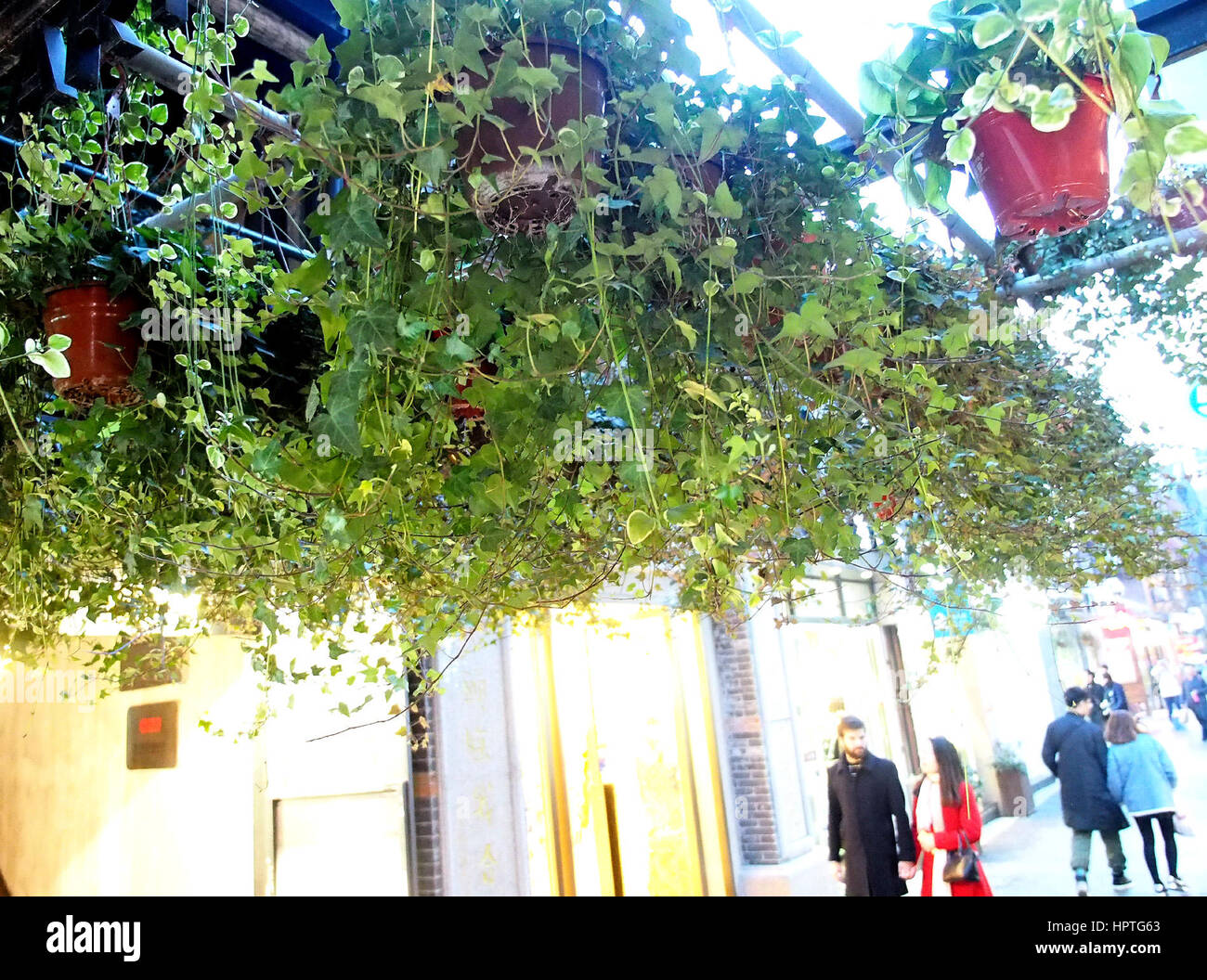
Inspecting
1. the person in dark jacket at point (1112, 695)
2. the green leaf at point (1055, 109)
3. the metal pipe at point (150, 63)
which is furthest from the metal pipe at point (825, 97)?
the person in dark jacket at point (1112, 695)

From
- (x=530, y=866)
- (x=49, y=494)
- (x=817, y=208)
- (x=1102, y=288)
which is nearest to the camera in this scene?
(x=817, y=208)

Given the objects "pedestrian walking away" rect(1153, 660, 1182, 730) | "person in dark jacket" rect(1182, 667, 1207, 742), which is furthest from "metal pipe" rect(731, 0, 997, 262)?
"person in dark jacket" rect(1182, 667, 1207, 742)

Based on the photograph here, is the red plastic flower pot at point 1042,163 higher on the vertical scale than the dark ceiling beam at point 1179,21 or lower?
lower

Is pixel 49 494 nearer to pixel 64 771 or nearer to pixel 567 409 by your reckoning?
pixel 567 409

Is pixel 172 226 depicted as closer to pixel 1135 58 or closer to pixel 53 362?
pixel 53 362

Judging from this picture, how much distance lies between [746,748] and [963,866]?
1.81 meters

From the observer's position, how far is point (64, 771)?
4957mm

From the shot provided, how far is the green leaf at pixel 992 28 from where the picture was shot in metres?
0.69

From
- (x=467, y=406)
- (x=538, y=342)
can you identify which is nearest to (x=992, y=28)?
(x=538, y=342)

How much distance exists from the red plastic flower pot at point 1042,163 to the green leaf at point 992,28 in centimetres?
53

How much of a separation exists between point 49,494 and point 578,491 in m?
1.17

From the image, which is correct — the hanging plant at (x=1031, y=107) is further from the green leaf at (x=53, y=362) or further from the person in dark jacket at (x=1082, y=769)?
the person in dark jacket at (x=1082, y=769)

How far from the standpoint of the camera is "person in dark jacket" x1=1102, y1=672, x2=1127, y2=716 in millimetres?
5292
